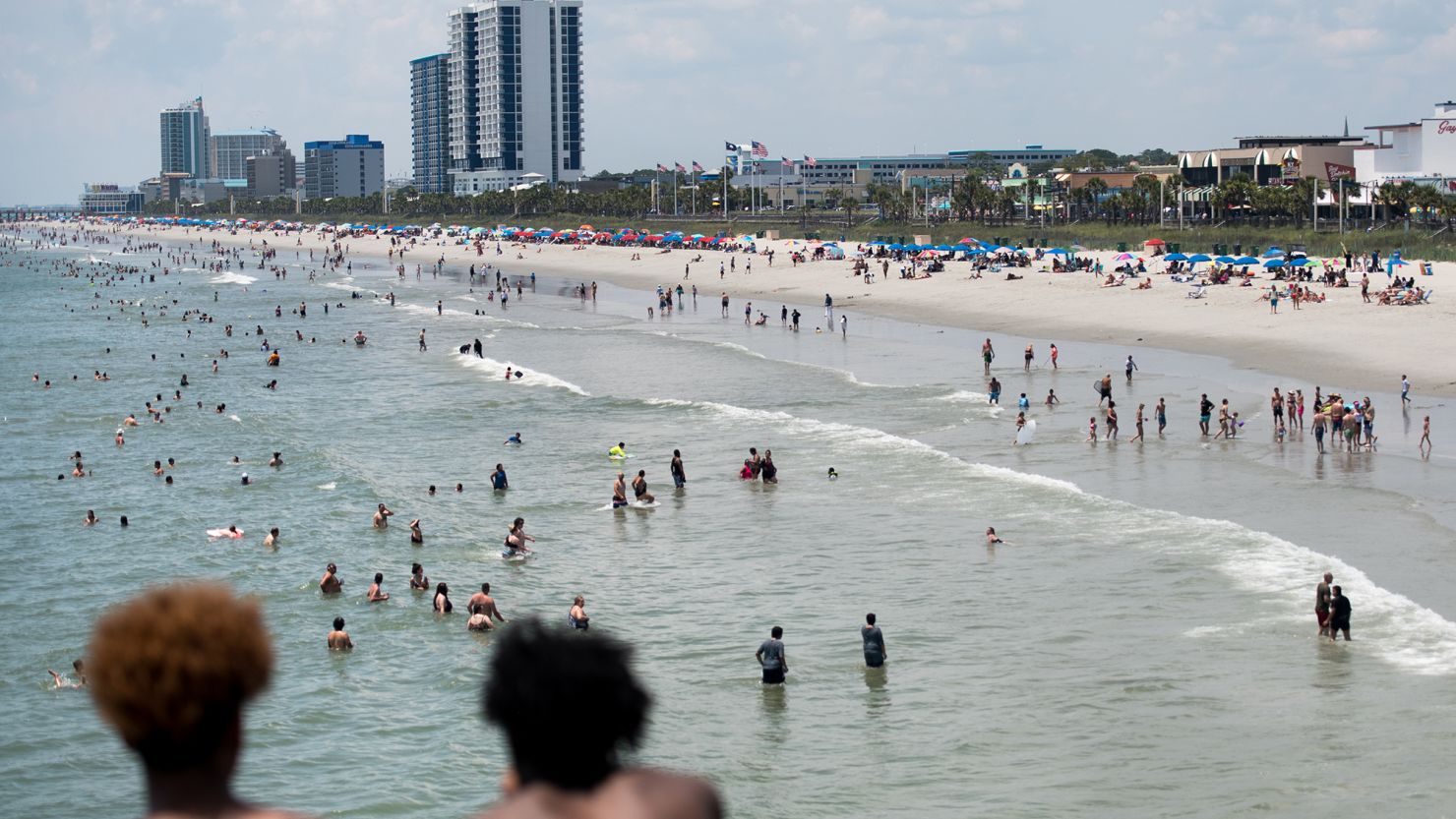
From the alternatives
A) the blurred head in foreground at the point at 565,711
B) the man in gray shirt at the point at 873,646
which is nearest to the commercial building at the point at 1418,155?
the man in gray shirt at the point at 873,646

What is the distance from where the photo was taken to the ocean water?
16.4 meters

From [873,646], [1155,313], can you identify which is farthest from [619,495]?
[1155,313]

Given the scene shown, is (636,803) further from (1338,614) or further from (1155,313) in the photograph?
(1155,313)

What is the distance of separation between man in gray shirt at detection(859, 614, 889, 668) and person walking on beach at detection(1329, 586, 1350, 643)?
5.54m

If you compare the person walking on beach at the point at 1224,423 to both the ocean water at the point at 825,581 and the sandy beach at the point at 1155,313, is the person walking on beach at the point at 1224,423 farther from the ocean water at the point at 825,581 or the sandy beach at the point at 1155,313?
the sandy beach at the point at 1155,313

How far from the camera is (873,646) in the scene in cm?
1944

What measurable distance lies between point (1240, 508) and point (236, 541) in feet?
60.2

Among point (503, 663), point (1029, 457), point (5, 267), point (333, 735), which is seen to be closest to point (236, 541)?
point (333, 735)

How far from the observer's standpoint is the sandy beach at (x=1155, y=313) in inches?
1868

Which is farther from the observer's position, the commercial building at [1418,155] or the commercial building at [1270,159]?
the commercial building at [1270,159]

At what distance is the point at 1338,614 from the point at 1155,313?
151 ft

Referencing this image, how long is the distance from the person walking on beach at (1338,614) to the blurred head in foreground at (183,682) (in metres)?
18.5

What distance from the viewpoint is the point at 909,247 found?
10262 cm

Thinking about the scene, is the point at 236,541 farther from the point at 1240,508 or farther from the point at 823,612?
the point at 1240,508
